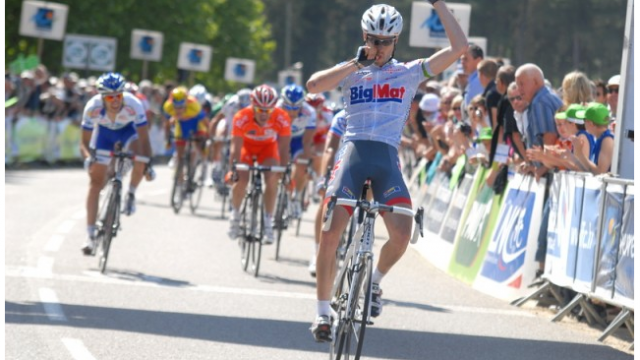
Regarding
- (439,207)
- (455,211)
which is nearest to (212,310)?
(455,211)

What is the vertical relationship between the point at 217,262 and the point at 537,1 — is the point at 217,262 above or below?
below

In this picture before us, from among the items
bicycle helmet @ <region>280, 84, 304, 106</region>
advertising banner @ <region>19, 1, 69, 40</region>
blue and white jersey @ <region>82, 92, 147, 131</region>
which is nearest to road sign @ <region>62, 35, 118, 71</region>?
advertising banner @ <region>19, 1, 69, 40</region>

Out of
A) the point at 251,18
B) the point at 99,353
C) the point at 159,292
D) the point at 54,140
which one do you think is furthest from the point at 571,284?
the point at 251,18

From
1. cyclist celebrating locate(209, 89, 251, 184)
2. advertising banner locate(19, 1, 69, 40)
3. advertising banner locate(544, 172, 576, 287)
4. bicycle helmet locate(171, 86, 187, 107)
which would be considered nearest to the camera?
advertising banner locate(544, 172, 576, 287)

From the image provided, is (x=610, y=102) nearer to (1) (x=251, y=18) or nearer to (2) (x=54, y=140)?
(2) (x=54, y=140)

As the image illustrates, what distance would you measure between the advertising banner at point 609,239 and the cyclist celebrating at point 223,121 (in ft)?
35.1

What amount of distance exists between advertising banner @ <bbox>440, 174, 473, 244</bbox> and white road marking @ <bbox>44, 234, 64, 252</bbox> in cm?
411

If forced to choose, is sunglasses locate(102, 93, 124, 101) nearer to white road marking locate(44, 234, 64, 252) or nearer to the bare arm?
white road marking locate(44, 234, 64, 252)

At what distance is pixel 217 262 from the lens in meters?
15.3

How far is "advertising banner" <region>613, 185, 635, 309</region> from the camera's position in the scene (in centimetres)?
1032

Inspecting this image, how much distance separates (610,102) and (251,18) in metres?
69.9

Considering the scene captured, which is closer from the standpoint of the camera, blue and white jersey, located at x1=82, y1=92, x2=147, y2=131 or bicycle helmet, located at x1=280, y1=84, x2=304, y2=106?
blue and white jersey, located at x1=82, y1=92, x2=147, y2=131

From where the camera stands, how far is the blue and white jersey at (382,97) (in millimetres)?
8641

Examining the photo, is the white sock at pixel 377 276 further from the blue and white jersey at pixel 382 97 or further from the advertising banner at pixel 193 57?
the advertising banner at pixel 193 57
